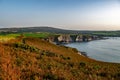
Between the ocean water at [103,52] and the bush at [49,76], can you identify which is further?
the ocean water at [103,52]

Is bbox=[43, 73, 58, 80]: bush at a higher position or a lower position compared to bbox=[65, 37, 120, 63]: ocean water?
higher

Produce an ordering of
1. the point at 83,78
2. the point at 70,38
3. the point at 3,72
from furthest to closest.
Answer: the point at 70,38 → the point at 83,78 → the point at 3,72

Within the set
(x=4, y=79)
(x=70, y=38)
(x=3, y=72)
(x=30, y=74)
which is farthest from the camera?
(x=70, y=38)

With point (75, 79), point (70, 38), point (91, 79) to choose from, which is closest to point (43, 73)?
point (75, 79)

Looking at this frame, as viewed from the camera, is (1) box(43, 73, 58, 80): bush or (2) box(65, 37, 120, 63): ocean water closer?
(1) box(43, 73, 58, 80): bush

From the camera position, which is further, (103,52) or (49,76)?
(103,52)

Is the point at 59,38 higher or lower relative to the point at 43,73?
lower

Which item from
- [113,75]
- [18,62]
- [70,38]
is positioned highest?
[18,62]

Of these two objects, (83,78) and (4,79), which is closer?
(4,79)

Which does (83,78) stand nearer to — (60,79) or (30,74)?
(60,79)

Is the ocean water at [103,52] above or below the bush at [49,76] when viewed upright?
below

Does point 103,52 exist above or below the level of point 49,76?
below
